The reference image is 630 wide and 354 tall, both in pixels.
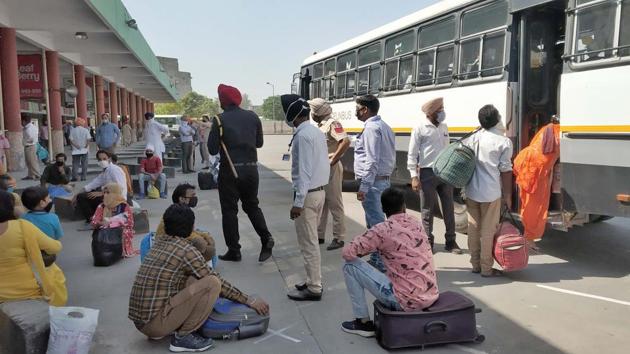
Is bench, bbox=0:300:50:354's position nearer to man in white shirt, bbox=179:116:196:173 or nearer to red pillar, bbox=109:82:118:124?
man in white shirt, bbox=179:116:196:173

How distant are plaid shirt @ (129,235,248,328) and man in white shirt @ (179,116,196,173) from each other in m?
12.0

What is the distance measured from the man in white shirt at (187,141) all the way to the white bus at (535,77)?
7.22m

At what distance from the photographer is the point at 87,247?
725 centimetres

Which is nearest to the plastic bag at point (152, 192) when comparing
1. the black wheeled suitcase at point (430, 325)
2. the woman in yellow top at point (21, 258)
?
the woman in yellow top at point (21, 258)

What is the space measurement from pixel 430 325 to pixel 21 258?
9.87ft

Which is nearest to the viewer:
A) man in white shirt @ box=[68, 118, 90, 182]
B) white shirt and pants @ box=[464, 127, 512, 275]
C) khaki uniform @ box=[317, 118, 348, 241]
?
white shirt and pants @ box=[464, 127, 512, 275]

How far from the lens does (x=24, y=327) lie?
3604 millimetres

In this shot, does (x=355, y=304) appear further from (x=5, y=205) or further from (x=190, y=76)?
(x=190, y=76)

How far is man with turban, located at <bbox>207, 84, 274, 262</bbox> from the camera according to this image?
19.6 ft

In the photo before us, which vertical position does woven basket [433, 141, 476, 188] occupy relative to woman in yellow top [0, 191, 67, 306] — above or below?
above

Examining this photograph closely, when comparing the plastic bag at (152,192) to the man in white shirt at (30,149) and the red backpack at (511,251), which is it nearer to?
the man in white shirt at (30,149)

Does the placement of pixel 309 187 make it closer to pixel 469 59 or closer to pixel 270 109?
pixel 469 59

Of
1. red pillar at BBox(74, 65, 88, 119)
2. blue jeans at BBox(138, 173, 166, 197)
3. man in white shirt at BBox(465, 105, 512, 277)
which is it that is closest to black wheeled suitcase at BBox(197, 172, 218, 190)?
blue jeans at BBox(138, 173, 166, 197)

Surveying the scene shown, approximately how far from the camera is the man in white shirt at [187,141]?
15.4 meters
